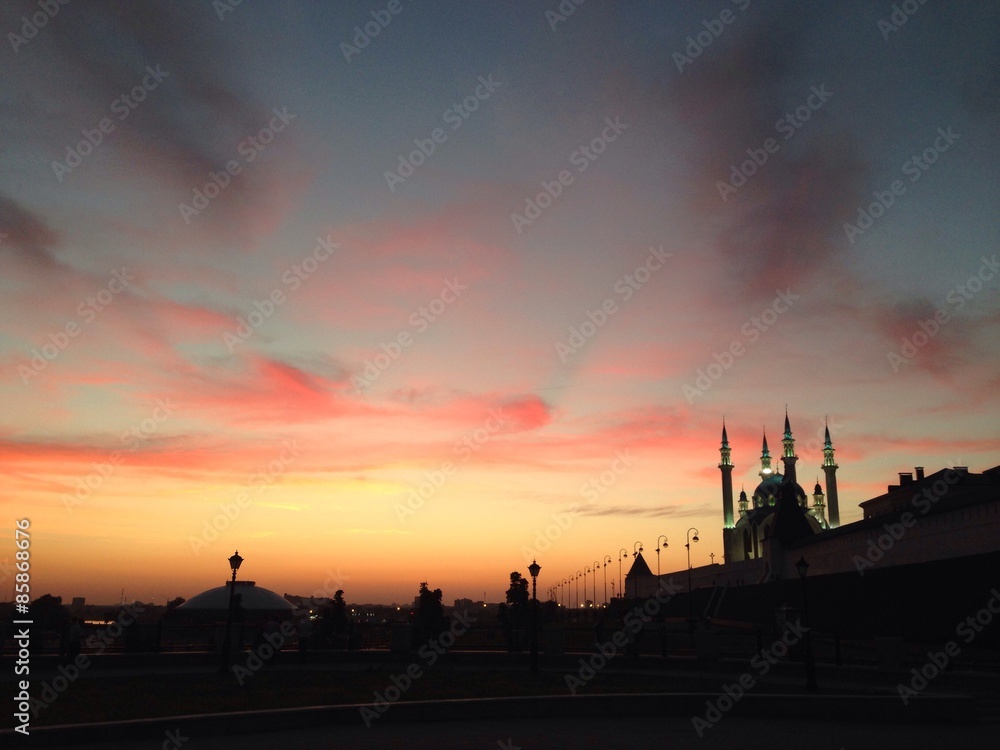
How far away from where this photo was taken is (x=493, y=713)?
16484 mm

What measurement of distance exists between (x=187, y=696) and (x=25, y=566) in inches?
191

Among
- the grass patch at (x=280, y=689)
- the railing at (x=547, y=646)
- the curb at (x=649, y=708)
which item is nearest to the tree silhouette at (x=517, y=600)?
the railing at (x=547, y=646)

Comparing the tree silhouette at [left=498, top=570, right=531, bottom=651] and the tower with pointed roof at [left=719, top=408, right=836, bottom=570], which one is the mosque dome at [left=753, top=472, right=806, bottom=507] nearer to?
the tower with pointed roof at [left=719, top=408, right=836, bottom=570]

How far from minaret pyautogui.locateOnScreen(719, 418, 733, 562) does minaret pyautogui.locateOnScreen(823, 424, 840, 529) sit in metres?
17.5

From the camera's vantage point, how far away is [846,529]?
63.1 meters

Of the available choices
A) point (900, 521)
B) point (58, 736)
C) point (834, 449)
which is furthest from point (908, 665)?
point (834, 449)

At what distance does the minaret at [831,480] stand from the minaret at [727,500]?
17.5 metres

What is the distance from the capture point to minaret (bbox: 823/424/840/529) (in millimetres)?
141000

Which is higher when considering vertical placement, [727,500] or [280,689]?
[727,500]

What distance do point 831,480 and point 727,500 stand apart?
19.4 metres

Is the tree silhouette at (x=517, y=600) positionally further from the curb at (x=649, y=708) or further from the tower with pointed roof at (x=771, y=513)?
the curb at (x=649, y=708)

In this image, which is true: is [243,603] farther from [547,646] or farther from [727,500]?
[727,500]

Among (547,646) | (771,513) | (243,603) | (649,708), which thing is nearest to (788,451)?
(771,513)

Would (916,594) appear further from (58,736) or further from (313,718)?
(58,736)
